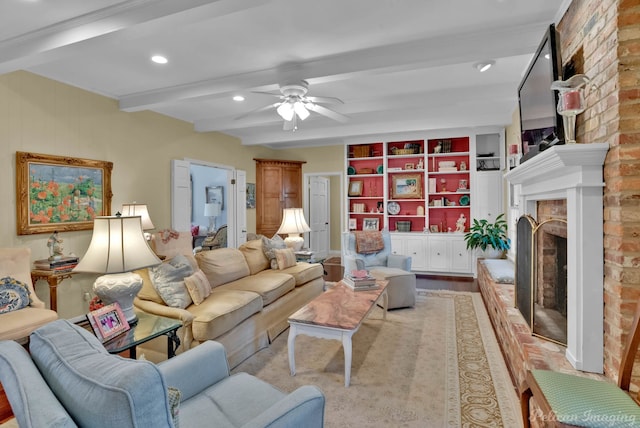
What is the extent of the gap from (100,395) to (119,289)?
138 centimetres

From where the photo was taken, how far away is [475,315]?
388 cm

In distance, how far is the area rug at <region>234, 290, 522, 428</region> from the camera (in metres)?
2.08

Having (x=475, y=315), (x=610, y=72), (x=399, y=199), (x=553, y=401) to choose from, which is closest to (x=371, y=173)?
(x=399, y=199)

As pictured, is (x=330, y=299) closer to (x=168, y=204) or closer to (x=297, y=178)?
(x=168, y=204)

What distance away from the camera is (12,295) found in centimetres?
290

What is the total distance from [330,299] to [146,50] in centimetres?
278

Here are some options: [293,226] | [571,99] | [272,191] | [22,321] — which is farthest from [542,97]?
[272,191]

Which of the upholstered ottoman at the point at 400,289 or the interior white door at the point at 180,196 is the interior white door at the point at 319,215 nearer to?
the interior white door at the point at 180,196

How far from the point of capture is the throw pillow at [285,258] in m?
4.27

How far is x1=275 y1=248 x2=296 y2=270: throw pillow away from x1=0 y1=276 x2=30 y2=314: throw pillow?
96.4 inches

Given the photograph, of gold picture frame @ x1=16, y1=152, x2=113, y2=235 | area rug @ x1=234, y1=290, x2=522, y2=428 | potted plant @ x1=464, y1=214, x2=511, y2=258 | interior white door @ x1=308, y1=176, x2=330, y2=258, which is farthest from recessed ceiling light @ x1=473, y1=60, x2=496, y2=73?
interior white door @ x1=308, y1=176, x2=330, y2=258

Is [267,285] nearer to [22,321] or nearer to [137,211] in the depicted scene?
[22,321]

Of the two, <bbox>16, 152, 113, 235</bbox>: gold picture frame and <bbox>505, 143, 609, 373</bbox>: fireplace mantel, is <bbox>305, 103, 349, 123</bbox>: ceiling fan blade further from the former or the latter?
<bbox>16, 152, 113, 235</bbox>: gold picture frame

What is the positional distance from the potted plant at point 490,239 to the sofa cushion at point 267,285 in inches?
123
